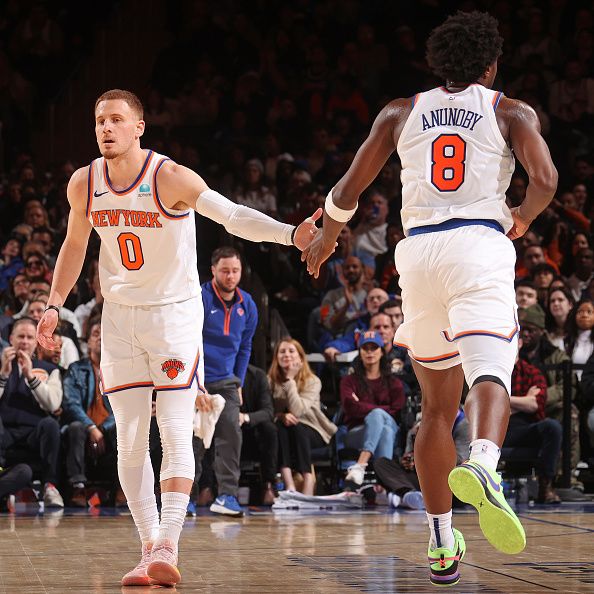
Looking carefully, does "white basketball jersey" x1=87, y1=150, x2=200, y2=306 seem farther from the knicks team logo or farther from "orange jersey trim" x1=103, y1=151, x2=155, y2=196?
the knicks team logo

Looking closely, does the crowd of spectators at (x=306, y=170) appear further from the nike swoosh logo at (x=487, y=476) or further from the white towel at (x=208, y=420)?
the nike swoosh logo at (x=487, y=476)

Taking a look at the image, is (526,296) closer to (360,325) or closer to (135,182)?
(360,325)

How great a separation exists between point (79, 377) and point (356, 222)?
4.93 meters

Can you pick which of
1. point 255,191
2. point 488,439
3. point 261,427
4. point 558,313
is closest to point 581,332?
point 558,313

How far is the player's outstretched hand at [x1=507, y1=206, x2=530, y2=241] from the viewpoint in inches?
156

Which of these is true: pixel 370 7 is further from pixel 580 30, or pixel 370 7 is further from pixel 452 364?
pixel 452 364

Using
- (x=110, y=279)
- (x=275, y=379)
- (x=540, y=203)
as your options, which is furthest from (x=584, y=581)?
(x=275, y=379)

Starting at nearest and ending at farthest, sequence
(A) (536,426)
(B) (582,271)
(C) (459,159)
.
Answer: (C) (459,159), (A) (536,426), (B) (582,271)

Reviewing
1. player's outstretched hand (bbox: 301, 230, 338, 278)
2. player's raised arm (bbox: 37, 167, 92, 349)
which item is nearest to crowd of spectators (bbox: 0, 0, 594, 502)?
player's raised arm (bbox: 37, 167, 92, 349)

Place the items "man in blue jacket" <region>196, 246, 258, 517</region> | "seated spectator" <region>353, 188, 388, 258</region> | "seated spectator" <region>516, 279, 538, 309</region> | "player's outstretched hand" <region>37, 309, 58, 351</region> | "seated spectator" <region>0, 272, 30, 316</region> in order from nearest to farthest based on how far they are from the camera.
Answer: "player's outstretched hand" <region>37, 309, 58, 351</region>
"man in blue jacket" <region>196, 246, 258, 517</region>
"seated spectator" <region>516, 279, 538, 309</region>
"seated spectator" <region>0, 272, 30, 316</region>
"seated spectator" <region>353, 188, 388, 258</region>

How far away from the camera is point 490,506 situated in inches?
130

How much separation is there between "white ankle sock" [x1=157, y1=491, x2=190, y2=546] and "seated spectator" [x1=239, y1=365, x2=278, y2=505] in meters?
4.27

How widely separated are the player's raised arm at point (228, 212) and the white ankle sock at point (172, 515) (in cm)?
107

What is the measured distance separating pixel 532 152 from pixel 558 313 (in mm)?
6141
